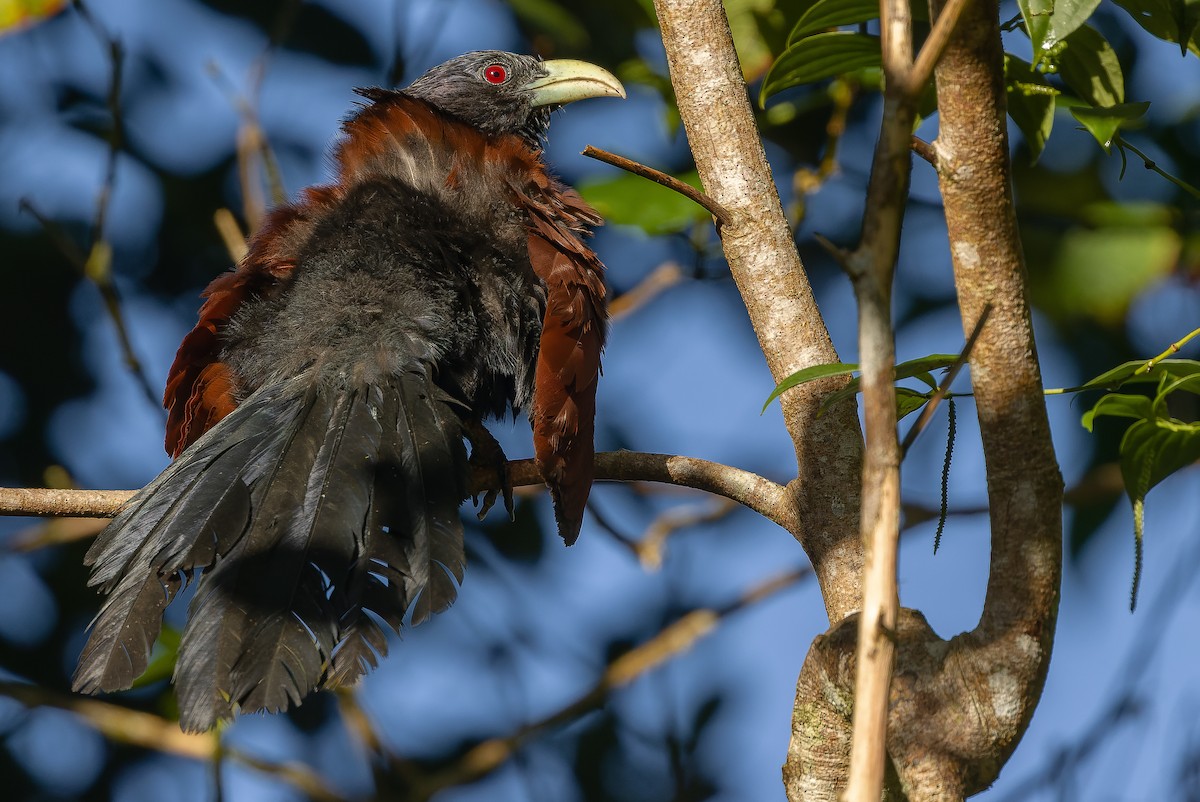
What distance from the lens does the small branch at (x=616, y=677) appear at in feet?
12.7

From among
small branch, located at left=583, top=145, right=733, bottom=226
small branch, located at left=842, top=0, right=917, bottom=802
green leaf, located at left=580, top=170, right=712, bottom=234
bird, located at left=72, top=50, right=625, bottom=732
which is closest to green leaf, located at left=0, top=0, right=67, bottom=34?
bird, located at left=72, top=50, right=625, bottom=732

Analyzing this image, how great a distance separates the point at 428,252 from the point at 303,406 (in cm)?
48

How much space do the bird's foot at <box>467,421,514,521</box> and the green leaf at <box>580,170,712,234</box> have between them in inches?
30.7

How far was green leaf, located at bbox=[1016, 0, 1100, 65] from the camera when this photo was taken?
1363 millimetres

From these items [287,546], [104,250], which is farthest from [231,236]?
[287,546]

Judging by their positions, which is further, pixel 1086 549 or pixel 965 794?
pixel 1086 549

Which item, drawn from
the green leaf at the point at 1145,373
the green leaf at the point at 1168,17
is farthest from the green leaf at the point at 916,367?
the green leaf at the point at 1168,17

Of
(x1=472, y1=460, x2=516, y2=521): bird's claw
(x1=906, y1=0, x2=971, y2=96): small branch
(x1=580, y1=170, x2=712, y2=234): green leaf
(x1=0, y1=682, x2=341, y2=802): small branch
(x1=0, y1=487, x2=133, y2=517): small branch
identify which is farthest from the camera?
(x1=0, y1=682, x2=341, y2=802): small branch

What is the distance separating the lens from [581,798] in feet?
15.2

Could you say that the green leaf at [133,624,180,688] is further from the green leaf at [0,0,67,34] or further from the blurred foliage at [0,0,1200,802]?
the green leaf at [0,0,67,34]

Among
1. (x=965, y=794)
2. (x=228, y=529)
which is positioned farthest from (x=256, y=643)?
(x=965, y=794)

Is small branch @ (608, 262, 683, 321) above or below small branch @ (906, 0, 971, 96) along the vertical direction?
above

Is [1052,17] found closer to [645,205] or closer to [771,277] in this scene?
[771,277]

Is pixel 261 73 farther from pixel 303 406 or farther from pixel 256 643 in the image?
pixel 256 643
